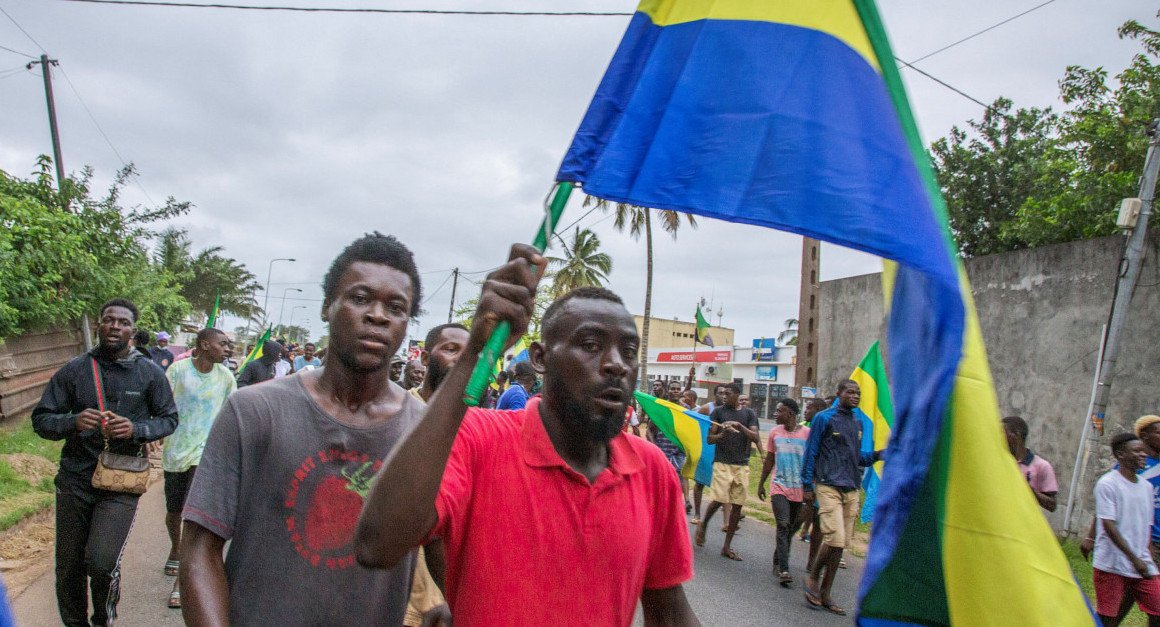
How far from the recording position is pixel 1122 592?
5426mm

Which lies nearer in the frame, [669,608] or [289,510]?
[669,608]

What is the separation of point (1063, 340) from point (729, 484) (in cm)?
615

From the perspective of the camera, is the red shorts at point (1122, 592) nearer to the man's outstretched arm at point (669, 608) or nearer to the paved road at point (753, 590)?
the paved road at point (753, 590)

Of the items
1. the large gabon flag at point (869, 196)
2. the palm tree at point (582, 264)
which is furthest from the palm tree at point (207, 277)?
the large gabon flag at point (869, 196)

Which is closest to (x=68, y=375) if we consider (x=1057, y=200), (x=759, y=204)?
(x=759, y=204)

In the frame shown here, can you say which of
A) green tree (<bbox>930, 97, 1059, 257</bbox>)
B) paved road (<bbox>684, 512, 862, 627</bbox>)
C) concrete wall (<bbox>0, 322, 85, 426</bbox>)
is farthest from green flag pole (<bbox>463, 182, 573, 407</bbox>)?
green tree (<bbox>930, 97, 1059, 257</bbox>)

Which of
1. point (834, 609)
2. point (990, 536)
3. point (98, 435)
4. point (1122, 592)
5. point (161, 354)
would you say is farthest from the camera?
point (161, 354)

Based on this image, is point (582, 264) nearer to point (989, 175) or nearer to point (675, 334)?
point (989, 175)

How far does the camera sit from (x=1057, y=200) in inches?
609

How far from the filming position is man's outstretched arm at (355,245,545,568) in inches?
58.0

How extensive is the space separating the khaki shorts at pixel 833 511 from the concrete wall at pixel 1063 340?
454 cm

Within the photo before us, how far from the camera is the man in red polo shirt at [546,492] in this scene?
1501mm

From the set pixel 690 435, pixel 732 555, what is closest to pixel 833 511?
pixel 732 555

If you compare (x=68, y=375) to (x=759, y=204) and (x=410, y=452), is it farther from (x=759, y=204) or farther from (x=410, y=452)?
(x=759, y=204)
